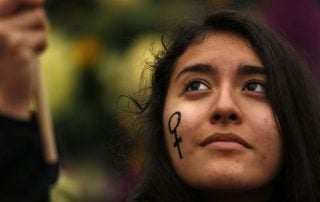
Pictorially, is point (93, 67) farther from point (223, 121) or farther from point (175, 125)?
point (223, 121)

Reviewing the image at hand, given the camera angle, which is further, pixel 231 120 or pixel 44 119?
pixel 231 120

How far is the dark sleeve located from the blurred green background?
1993 millimetres

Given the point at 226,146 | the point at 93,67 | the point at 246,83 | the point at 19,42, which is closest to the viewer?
the point at 19,42

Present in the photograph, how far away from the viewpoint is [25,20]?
2346 mm

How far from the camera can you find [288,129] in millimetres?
2924

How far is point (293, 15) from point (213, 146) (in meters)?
1.81

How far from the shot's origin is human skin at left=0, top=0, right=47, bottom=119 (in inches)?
92.3

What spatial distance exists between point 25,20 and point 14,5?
0.13ft

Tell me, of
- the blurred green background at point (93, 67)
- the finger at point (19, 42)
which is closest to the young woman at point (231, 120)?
the finger at point (19, 42)

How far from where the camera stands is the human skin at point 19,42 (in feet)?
7.69

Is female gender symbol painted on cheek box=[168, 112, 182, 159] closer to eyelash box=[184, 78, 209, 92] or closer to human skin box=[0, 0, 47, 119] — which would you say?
eyelash box=[184, 78, 209, 92]

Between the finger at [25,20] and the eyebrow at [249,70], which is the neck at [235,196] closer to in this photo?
the eyebrow at [249,70]

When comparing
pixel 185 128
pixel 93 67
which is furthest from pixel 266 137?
pixel 93 67

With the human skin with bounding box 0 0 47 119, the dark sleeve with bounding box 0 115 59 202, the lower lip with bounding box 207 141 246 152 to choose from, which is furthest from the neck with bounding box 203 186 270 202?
the human skin with bounding box 0 0 47 119
